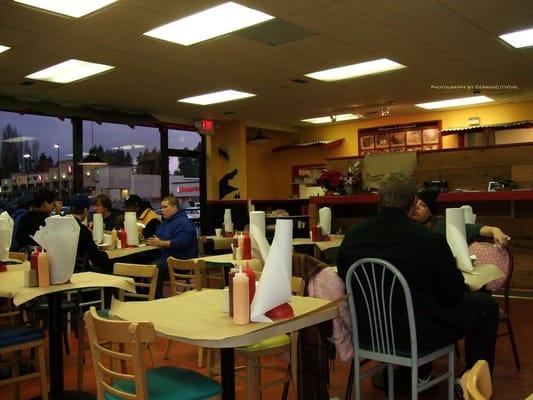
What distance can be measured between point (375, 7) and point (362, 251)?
295 centimetres

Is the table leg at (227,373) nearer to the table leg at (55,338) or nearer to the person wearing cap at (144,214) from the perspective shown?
the table leg at (55,338)

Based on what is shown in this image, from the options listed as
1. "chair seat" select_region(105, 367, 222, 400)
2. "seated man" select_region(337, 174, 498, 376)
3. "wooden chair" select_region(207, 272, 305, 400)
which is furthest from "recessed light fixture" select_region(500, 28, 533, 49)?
"chair seat" select_region(105, 367, 222, 400)

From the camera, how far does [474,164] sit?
22.2 ft

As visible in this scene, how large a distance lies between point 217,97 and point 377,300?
6839 millimetres

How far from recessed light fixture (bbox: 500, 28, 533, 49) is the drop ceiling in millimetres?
137

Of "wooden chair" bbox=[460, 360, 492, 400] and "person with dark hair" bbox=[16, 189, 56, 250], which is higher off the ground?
"person with dark hair" bbox=[16, 189, 56, 250]

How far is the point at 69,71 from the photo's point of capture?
6.90 meters

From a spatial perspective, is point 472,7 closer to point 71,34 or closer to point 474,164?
point 474,164

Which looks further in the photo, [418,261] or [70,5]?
[70,5]

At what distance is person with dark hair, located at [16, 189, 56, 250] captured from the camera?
5.12 metres

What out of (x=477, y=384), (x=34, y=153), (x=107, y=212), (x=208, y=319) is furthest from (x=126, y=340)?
(x=34, y=153)

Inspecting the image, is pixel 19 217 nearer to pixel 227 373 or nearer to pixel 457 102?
pixel 227 373

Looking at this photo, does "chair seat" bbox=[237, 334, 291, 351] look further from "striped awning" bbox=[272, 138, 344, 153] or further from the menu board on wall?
"striped awning" bbox=[272, 138, 344, 153]

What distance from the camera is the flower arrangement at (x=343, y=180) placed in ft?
24.0
